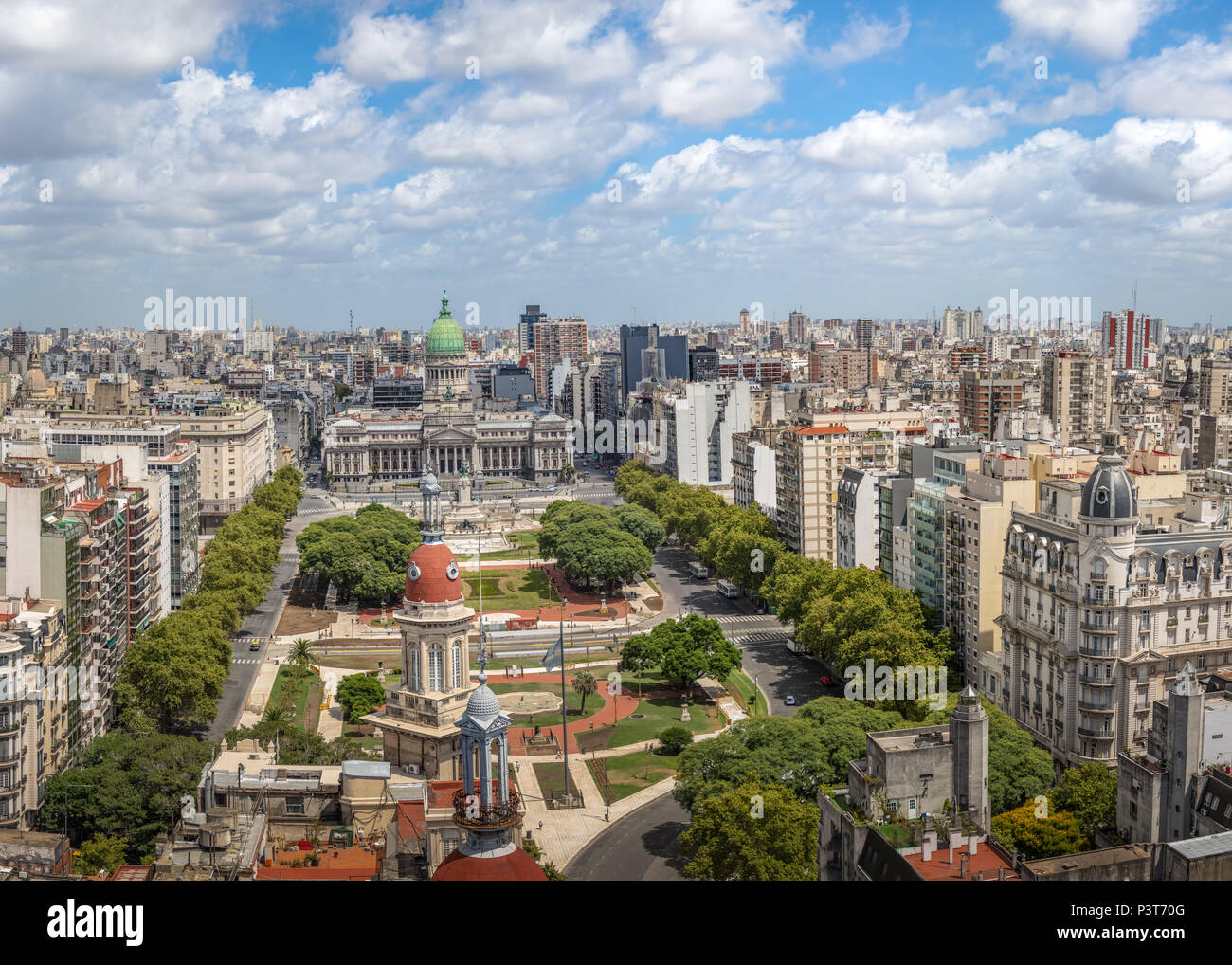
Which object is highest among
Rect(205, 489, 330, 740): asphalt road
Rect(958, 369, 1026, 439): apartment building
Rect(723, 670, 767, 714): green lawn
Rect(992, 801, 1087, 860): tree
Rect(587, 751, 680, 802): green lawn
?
Rect(958, 369, 1026, 439): apartment building

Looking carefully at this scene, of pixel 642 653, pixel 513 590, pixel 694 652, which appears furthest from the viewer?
pixel 513 590

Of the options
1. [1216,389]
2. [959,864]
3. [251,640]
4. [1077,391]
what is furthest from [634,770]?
[1216,389]

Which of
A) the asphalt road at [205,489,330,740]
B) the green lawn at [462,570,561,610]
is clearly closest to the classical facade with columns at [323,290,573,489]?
the asphalt road at [205,489,330,740]

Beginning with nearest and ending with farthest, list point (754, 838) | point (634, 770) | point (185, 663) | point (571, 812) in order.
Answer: point (754, 838) → point (571, 812) → point (634, 770) → point (185, 663)

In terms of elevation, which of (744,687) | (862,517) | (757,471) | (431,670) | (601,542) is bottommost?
(744,687)

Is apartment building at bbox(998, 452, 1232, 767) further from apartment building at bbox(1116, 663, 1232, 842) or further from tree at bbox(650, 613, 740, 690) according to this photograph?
tree at bbox(650, 613, 740, 690)

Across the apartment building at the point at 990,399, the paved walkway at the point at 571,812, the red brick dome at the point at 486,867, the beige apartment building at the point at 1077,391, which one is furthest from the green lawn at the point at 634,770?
the beige apartment building at the point at 1077,391

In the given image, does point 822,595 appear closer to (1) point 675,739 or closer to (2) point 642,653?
(2) point 642,653
